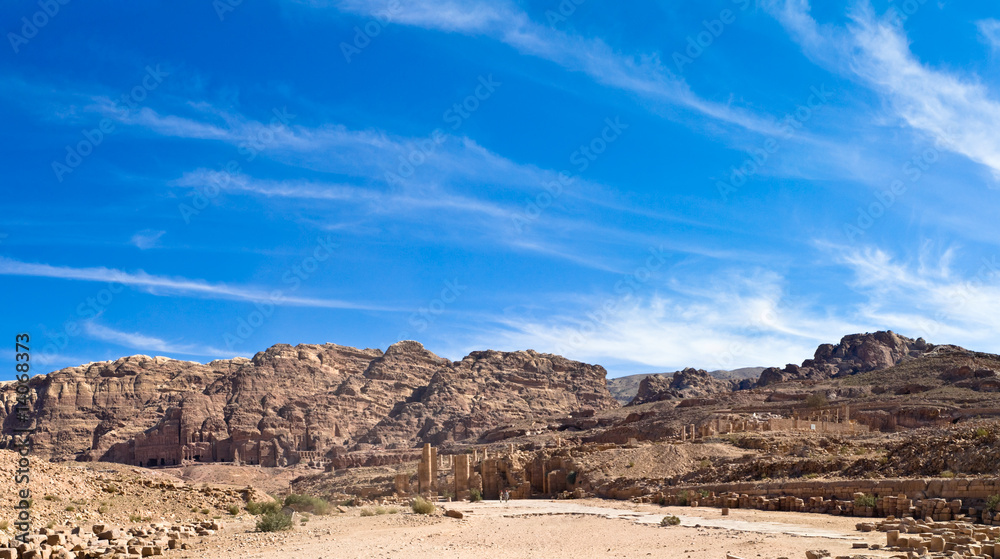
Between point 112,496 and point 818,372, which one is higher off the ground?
point 818,372

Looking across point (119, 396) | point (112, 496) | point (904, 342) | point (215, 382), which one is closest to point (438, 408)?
point (215, 382)

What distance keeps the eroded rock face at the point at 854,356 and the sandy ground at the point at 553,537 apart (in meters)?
85.4

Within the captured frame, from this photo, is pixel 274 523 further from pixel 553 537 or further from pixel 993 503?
pixel 993 503

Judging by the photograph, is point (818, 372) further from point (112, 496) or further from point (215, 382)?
point (112, 496)

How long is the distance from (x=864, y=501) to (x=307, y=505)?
1891cm

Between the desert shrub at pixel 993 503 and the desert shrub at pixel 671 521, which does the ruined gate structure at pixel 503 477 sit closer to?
the desert shrub at pixel 671 521

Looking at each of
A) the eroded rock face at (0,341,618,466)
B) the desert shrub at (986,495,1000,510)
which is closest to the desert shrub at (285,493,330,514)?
the desert shrub at (986,495,1000,510)

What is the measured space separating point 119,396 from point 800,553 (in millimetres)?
126091

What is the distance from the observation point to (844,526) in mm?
18547

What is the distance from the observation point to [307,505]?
30859 millimetres

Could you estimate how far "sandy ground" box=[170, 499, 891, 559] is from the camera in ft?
52.0

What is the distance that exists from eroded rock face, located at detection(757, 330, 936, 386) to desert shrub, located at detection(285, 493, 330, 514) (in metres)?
82.0

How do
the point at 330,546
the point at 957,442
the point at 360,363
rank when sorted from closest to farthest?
the point at 330,546 < the point at 957,442 < the point at 360,363

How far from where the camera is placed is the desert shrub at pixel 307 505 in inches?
1175
